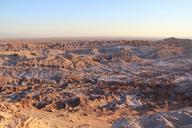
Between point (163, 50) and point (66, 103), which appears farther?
point (163, 50)

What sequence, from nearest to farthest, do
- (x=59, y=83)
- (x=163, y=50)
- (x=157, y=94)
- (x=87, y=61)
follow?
(x=157, y=94) < (x=59, y=83) < (x=87, y=61) < (x=163, y=50)

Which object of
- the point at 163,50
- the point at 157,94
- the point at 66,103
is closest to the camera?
the point at 66,103

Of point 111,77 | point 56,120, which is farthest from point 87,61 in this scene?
point 56,120

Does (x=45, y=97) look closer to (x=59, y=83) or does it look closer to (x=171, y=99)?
(x=59, y=83)

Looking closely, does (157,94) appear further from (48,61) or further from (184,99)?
(48,61)

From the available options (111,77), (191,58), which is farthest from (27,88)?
(191,58)

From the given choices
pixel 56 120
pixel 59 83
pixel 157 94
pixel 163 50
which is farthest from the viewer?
pixel 163 50
